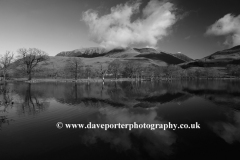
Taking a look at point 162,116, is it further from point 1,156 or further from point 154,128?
point 1,156

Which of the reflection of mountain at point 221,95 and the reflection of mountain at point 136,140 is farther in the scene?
the reflection of mountain at point 221,95

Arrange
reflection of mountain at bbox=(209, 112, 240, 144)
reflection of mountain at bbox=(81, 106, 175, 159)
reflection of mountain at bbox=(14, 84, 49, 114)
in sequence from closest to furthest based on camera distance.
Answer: reflection of mountain at bbox=(81, 106, 175, 159)
reflection of mountain at bbox=(209, 112, 240, 144)
reflection of mountain at bbox=(14, 84, 49, 114)

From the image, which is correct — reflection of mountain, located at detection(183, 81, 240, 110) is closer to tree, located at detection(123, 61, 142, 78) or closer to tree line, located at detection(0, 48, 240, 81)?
tree line, located at detection(0, 48, 240, 81)

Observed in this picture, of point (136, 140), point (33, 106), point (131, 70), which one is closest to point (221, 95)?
point (136, 140)

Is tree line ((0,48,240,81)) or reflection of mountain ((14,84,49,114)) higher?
tree line ((0,48,240,81))

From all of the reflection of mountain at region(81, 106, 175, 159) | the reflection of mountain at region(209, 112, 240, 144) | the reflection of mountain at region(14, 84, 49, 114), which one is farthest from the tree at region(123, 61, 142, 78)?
the reflection of mountain at region(81, 106, 175, 159)

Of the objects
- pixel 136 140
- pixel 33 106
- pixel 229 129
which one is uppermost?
pixel 33 106

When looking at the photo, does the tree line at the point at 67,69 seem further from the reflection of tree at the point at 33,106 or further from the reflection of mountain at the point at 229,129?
the reflection of mountain at the point at 229,129

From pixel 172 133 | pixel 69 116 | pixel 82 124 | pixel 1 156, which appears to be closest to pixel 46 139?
pixel 1 156

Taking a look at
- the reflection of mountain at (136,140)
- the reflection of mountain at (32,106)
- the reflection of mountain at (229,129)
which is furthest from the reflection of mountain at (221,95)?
the reflection of mountain at (32,106)

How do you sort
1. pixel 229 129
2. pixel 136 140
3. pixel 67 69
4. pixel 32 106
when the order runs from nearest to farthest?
pixel 136 140
pixel 229 129
pixel 32 106
pixel 67 69

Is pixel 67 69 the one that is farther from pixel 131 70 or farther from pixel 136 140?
pixel 136 140

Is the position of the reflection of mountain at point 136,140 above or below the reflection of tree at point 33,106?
below

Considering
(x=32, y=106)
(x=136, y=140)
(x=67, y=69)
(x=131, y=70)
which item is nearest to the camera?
(x=136, y=140)
